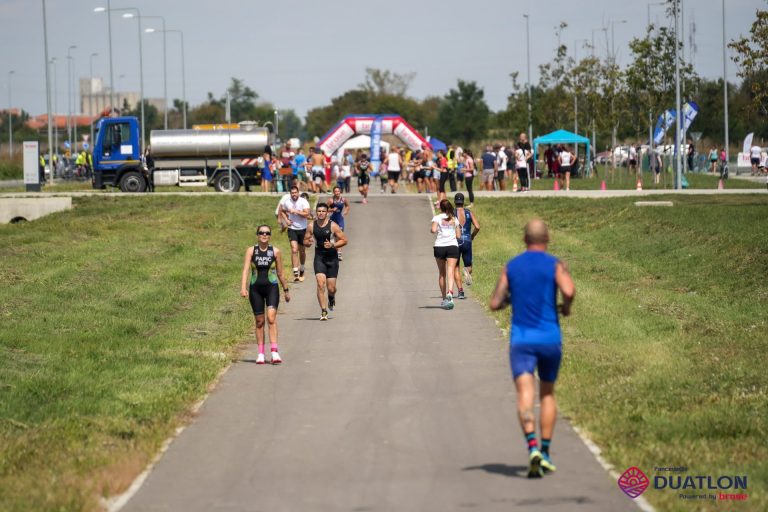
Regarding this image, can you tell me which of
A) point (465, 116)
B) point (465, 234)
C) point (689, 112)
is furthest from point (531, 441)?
point (465, 116)

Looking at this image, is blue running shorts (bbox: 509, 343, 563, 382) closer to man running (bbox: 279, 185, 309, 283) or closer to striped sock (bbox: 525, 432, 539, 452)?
striped sock (bbox: 525, 432, 539, 452)

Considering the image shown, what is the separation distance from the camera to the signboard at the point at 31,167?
167 feet

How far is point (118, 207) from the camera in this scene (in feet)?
137

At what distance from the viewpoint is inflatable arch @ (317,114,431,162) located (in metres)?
59.9

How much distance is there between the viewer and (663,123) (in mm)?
48781

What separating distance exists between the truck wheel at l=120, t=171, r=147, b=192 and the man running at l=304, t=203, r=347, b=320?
3084cm

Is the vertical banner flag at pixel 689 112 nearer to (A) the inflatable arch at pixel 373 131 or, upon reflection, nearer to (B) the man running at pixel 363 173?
(B) the man running at pixel 363 173

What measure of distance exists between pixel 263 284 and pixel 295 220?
9721 mm

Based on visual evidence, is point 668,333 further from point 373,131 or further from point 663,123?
point 373,131

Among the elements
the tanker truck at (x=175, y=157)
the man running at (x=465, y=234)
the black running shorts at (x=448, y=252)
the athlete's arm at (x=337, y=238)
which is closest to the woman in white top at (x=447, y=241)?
the black running shorts at (x=448, y=252)

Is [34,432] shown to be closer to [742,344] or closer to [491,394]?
[491,394]

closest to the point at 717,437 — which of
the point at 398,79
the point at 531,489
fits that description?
the point at 531,489

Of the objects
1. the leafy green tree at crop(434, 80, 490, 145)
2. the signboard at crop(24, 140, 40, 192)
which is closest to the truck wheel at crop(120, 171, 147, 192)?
the signboard at crop(24, 140, 40, 192)

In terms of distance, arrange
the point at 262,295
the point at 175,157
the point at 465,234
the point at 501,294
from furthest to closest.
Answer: the point at 175,157
the point at 465,234
the point at 262,295
the point at 501,294
